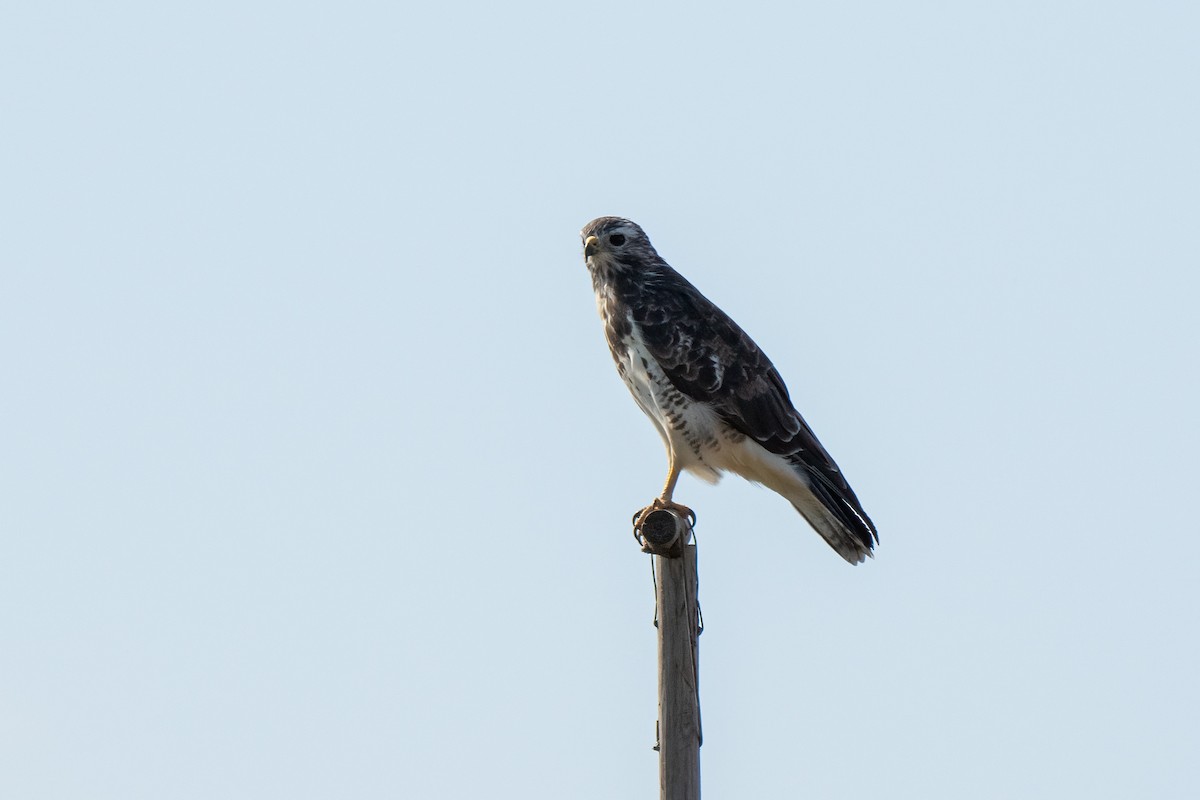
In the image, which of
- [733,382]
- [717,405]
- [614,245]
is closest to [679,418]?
[717,405]

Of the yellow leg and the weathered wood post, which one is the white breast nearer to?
the yellow leg

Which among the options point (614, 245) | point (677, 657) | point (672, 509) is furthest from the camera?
point (614, 245)

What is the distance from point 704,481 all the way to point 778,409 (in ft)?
1.96

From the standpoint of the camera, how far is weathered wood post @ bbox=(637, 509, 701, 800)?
7.43 meters

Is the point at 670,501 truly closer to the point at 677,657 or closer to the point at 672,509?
the point at 672,509

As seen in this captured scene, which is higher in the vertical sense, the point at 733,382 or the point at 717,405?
the point at 733,382

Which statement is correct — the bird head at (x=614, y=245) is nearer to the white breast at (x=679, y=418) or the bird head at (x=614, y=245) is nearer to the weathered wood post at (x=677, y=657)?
the white breast at (x=679, y=418)

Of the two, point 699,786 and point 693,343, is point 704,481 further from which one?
point 699,786

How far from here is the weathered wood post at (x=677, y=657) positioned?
24.4 ft

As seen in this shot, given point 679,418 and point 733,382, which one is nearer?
point 679,418

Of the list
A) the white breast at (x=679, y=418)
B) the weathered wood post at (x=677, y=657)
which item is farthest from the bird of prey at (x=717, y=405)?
the weathered wood post at (x=677, y=657)

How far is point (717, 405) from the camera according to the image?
405 inches

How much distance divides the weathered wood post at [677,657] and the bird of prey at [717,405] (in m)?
2.23

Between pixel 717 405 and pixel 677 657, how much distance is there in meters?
2.98
